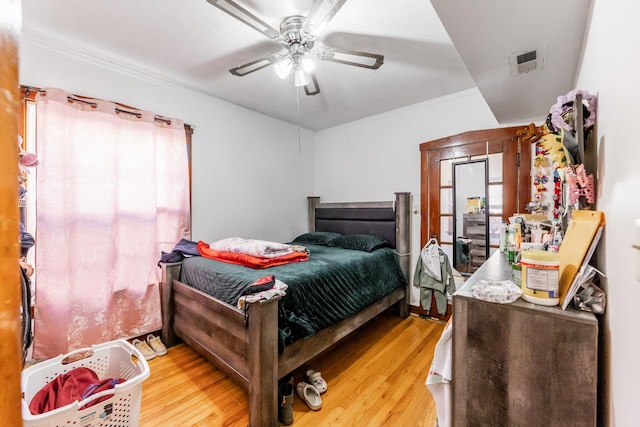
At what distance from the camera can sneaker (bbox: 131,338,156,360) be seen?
7.34 ft

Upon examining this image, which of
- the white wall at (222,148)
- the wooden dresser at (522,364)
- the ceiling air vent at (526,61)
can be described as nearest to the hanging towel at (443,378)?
the wooden dresser at (522,364)

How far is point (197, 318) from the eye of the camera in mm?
2113

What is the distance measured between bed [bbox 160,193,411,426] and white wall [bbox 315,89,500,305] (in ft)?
0.72

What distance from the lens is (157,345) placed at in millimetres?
2355

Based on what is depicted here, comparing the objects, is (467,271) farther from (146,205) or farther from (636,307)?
(146,205)

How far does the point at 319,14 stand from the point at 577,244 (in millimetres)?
1654

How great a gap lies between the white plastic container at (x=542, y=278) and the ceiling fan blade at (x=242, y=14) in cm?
173

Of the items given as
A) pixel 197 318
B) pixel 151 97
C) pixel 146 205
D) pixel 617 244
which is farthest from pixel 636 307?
pixel 151 97

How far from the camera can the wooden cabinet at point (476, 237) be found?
109 inches

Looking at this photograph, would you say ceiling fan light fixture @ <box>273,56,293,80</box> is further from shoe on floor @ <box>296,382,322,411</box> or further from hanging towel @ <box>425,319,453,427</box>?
shoe on floor @ <box>296,382,322,411</box>

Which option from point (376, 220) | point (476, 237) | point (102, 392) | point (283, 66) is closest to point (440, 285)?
point (476, 237)

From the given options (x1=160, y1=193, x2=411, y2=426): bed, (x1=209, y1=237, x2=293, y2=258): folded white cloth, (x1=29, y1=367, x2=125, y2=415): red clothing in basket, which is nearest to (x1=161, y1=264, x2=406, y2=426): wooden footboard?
(x1=160, y1=193, x2=411, y2=426): bed

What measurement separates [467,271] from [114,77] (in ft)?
12.7

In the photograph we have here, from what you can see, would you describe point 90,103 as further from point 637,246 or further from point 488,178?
point 488,178
